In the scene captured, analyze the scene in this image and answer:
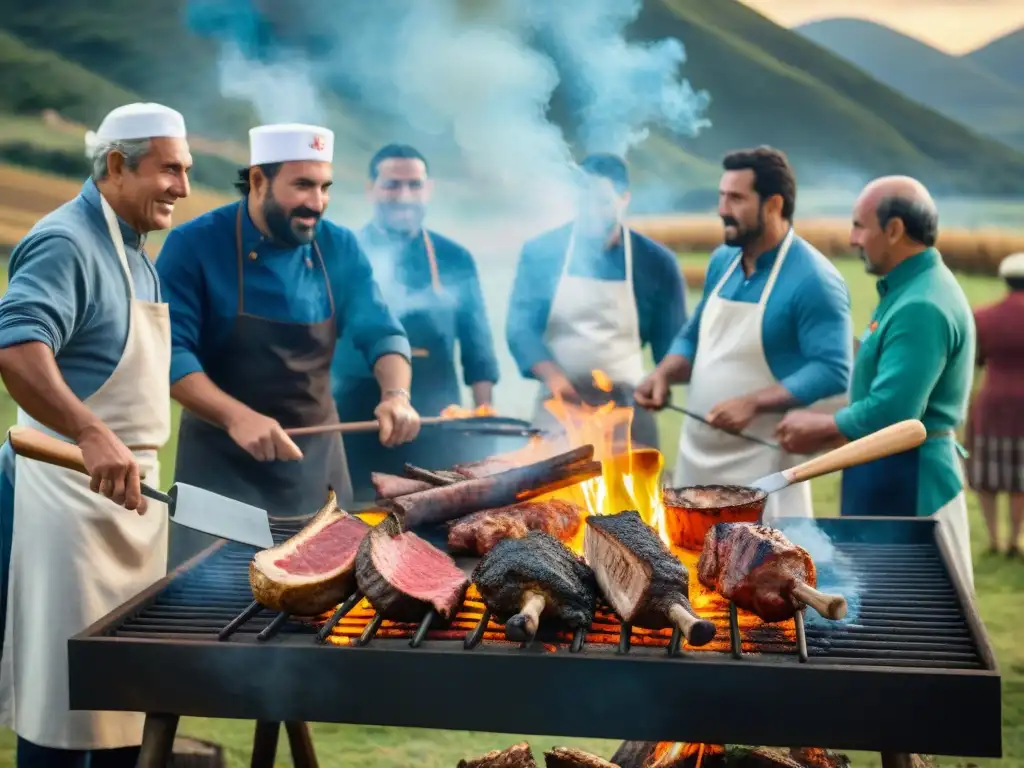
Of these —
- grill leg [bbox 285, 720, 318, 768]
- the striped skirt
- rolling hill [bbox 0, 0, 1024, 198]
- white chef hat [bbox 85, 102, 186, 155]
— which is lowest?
grill leg [bbox 285, 720, 318, 768]

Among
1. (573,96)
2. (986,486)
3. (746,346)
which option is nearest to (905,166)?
(573,96)

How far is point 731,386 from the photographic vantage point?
4.38 metres

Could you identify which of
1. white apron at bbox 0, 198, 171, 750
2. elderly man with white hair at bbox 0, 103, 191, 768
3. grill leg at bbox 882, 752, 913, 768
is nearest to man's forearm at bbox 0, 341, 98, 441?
elderly man with white hair at bbox 0, 103, 191, 768

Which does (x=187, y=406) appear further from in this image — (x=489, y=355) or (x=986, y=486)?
(x=986, y=486)

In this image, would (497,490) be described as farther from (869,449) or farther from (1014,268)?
(1014,268)

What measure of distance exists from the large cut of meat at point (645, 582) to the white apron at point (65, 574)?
1.47 metres

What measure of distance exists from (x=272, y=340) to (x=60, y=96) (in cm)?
580

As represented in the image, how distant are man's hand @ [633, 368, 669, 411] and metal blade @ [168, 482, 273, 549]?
6.66 feet

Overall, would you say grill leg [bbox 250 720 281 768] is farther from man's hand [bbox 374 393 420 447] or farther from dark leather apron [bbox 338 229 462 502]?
dark leather apron [bbox 338 229 462 502]

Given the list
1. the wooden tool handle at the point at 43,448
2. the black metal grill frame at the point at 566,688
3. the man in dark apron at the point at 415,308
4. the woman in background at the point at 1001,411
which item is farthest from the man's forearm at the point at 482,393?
the woman in background at the point at 1001,411

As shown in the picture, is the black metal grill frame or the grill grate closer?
the black metal grill frame

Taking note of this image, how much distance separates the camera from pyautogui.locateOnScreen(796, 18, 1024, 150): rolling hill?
28.0 ft

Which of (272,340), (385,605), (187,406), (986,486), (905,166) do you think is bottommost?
(986,486)

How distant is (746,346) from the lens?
432cm
